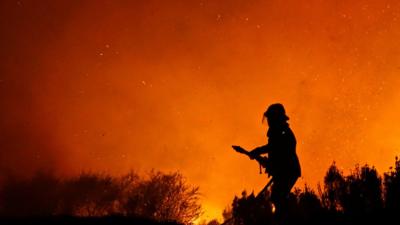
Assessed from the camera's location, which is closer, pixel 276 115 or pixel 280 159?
pixel 280 159

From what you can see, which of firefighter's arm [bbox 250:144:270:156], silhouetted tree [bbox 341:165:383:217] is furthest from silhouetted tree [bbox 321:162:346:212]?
firefighter's arm [bbox 250:144:270:156]

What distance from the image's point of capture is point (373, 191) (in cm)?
5456

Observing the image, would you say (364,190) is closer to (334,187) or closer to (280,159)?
(334,187)

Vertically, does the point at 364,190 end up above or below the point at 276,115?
above

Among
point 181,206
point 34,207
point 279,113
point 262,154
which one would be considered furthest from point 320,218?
point 34,207

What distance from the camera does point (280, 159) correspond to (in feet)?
26.5

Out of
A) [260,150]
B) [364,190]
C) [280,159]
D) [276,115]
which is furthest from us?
[364,190]

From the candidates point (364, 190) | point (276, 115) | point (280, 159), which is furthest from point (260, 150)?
point (364, 190)

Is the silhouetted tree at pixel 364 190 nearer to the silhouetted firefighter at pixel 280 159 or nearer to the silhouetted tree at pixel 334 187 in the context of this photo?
the silhouetted tree at pixel 334 187

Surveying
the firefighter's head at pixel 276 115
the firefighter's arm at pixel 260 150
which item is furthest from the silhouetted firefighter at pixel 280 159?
the firefighter's arm at pixel 260 150

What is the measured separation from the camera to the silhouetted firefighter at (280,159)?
8062 mm

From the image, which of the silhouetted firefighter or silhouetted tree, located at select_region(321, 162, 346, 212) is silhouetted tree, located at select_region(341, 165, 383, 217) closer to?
silhouetted tree, located at select_region(321, 162, 346, 212)

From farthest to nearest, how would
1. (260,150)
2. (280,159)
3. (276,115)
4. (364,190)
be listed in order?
(364,190), (260,150), (276,115), (280,159)

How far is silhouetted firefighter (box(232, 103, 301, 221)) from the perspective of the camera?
8.06 m
